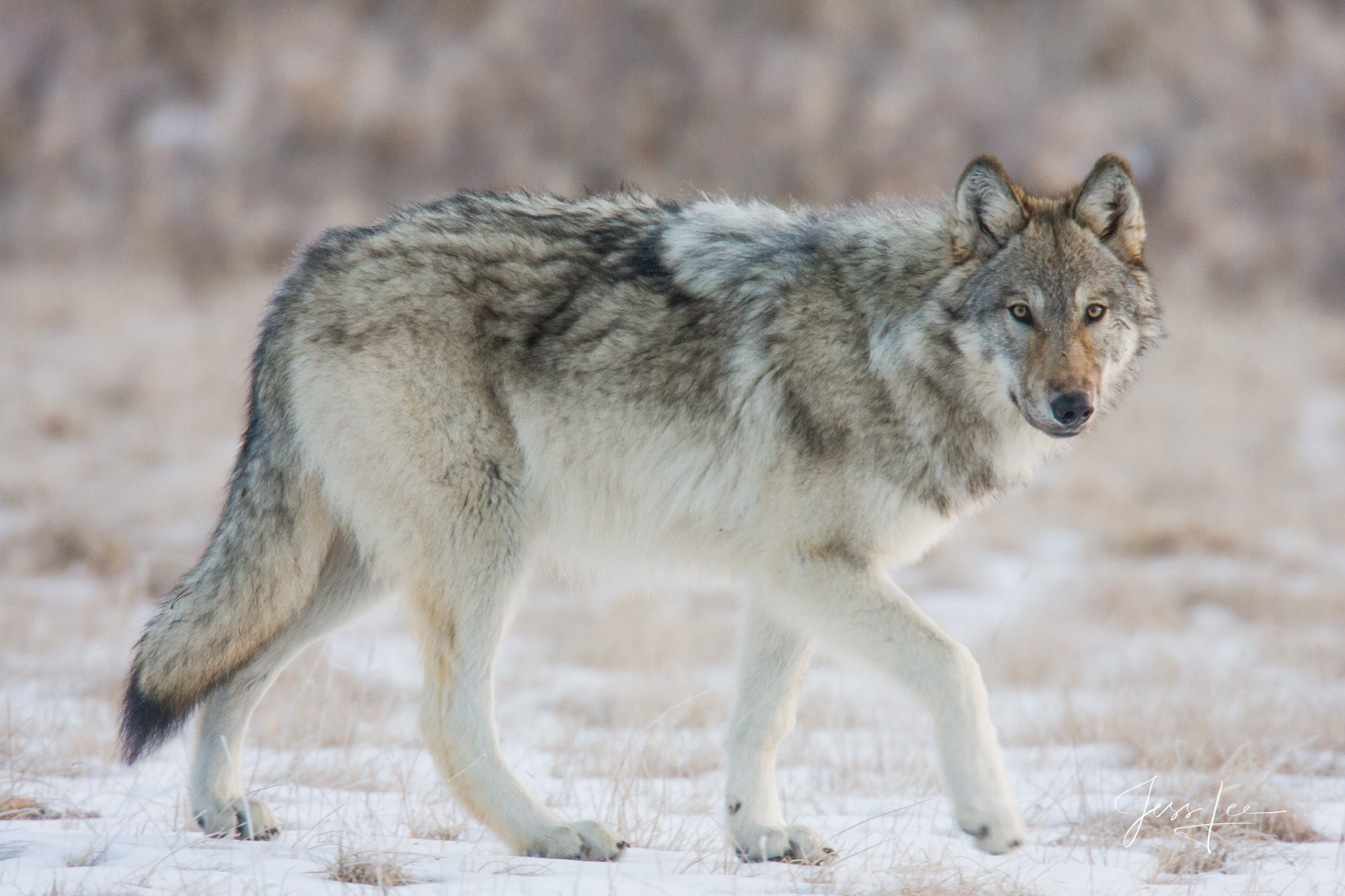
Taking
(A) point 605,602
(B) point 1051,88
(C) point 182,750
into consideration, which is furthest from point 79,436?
(B) point 1051,88

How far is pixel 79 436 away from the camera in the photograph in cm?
1029

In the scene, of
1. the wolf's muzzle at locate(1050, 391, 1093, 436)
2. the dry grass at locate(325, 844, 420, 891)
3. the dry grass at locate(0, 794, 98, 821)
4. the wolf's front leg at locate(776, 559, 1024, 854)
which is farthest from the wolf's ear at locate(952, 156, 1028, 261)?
the dry grass at locate(0, 794, 98, 821)

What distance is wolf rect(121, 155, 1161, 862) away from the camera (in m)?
3.37

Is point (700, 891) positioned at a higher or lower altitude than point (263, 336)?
lower

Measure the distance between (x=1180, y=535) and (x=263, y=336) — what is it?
7611 mm

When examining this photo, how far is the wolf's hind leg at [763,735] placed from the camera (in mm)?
3385

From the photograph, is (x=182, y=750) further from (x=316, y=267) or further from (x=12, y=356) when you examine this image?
(x=12, y=356)

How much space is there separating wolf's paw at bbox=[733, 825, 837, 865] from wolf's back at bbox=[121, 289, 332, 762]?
151cm

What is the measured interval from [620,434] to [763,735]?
3.32 ft

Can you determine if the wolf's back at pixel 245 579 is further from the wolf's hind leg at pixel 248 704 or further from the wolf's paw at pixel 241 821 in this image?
the wolf's paw at pixel 241 821

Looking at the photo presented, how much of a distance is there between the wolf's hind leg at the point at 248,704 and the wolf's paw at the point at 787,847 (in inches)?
52.7

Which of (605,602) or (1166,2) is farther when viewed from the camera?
(1166,2)
